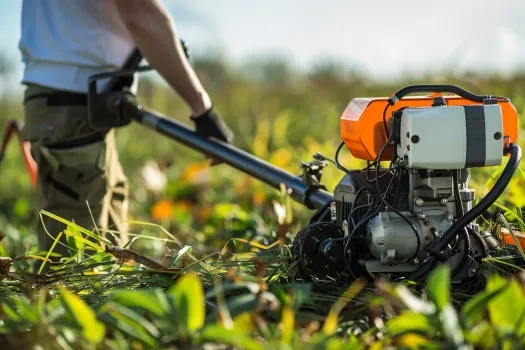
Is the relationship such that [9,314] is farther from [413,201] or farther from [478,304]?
[413,201]

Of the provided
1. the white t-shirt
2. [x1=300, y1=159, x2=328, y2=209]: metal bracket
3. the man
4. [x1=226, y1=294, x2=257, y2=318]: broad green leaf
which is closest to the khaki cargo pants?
the man

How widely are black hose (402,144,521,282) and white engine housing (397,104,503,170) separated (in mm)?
73

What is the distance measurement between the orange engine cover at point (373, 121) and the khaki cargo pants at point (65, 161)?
154 centimetres

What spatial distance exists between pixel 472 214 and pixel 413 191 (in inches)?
8.8

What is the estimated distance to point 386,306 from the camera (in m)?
1.86

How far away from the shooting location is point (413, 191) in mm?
2400

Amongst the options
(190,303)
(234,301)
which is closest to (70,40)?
(234,301)

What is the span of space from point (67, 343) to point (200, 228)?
10.7 ft

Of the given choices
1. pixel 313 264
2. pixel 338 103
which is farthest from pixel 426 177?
pixel 338 103

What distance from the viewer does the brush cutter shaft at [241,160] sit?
308 cm

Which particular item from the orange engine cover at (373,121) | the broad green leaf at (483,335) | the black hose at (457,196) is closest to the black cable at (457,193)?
the black hose at (457,196)

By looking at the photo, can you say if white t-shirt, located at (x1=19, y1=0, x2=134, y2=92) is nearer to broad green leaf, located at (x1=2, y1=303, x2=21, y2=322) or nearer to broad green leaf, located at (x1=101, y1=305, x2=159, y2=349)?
broad green leaf, located at (x1=2, y1=303, x2=21, y2=322)

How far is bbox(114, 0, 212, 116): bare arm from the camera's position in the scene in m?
3.23

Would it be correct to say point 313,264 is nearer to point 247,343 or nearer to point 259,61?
point 247,343
